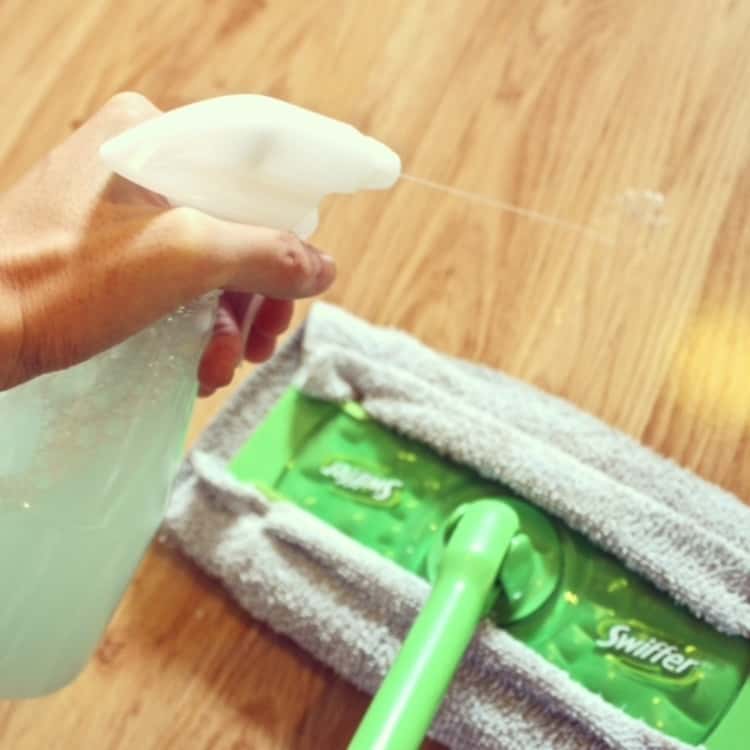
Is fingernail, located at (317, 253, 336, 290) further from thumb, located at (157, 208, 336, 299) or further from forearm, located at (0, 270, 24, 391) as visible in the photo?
forearm, located at (0, 270, 24, 391)

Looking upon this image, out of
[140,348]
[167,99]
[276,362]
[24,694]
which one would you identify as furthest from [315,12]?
[24,694]

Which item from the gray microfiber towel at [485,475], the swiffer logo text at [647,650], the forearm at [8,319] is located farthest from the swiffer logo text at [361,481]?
the forearm at [8,319]

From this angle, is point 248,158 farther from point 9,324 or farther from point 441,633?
point 441,633

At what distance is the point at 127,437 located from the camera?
58 cm

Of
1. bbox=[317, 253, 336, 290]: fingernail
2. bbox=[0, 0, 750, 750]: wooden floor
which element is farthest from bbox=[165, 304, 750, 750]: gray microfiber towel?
bbox=[317, 253, 336, 290]: fingernail

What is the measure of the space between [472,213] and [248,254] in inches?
12.8

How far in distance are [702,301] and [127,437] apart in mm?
390

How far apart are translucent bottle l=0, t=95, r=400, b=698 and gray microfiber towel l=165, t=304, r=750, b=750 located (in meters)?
0.08

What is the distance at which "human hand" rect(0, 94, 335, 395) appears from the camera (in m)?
0.47

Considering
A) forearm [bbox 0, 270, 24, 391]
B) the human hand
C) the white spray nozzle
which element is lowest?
forearm [bbox 0, 270, 24, 391]

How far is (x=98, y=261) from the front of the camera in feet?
1.56

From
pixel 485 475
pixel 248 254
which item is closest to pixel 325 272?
pixel 248 254

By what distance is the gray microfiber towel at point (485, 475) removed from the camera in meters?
0.64

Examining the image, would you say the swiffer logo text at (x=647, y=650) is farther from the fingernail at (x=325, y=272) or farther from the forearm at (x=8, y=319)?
the forearm at (x=8, y=319)
